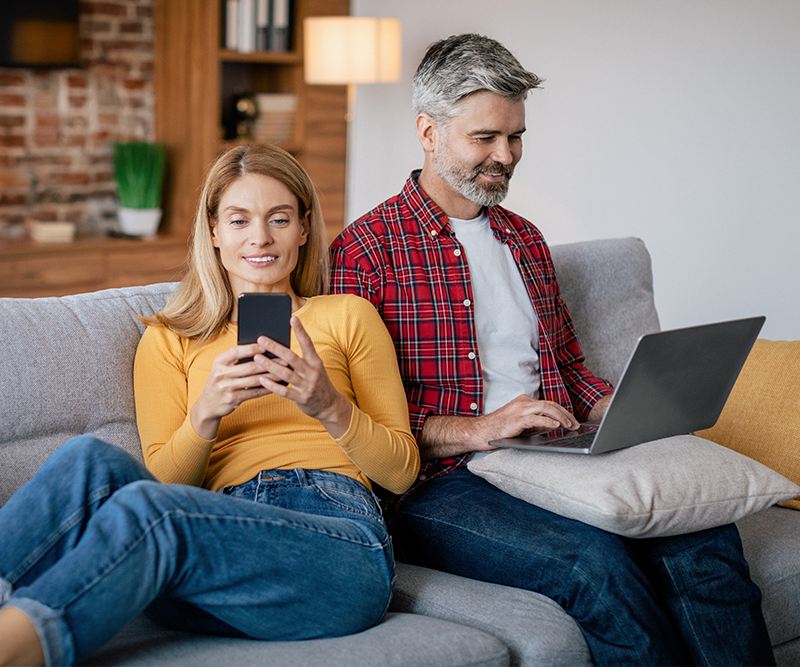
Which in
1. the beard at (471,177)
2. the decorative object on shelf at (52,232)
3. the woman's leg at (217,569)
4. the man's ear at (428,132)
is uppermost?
the man's ear at (428,132)

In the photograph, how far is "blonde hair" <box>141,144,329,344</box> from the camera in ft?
5.04

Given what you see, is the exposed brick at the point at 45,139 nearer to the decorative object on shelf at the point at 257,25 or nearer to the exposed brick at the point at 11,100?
the exposed brick at the point at 11,100

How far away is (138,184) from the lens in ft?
12.8

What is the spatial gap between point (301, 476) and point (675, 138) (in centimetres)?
224

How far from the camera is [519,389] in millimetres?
1794

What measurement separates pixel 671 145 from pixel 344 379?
206cm

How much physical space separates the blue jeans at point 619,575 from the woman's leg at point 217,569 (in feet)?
0.67

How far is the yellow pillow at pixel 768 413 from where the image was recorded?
1.90m

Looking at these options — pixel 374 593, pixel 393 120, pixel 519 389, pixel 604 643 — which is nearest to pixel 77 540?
pixel 374 593

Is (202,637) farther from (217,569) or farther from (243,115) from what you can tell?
(243,115)

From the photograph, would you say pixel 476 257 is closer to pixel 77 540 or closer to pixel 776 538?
pixel 776 538

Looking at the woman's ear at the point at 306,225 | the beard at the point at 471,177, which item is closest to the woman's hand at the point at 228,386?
the woman's ear at the point at 306,225

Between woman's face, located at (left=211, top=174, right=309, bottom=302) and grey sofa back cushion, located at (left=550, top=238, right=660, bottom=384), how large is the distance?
2.65ft

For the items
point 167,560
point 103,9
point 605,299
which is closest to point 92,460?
Result: point 167,560
